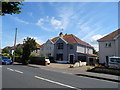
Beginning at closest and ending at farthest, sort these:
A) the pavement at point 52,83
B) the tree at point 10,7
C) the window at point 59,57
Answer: the tree at point 10,7, the pavement at point 52,83, the window at point 59,57

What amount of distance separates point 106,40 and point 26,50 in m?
16.6

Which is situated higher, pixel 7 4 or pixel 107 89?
pixel 7 4

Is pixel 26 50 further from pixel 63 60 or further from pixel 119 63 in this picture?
pixel 119 63

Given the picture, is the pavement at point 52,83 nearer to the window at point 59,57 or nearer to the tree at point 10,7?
the tree at point 10,7

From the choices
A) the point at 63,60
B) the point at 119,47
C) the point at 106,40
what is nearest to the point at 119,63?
the point at 119,47

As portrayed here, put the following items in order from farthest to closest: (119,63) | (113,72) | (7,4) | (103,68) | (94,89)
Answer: (119,63)
(103,68)
(113,72)
(94,89)
(7,4)

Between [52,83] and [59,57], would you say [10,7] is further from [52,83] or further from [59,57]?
[59,57]

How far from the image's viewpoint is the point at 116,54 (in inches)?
997

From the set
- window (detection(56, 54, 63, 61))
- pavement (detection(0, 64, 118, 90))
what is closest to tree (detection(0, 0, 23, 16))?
pavement (detection(0, 64, 118, 90))

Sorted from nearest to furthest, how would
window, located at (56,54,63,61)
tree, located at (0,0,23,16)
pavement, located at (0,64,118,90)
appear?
tree, located at (0,0,23,16) < pavement, located at (0,64,118,90) < window, located at (56,54,63,61)

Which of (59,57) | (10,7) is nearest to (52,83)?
(10,7)

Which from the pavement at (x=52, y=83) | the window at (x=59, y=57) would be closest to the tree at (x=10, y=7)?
the pavement at (x=52, y=83)

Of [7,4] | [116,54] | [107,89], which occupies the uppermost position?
[7,4]

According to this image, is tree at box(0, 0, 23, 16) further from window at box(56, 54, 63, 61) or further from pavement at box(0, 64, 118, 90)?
window at box(56, 54, 63, 61)
